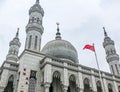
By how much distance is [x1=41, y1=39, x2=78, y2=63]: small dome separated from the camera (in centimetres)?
3228

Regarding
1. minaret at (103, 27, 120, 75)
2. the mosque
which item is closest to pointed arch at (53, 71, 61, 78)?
the mosque

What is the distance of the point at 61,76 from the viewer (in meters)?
24.3

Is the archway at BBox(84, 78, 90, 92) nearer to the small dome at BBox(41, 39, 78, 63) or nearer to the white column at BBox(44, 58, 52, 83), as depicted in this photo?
the white column at BBox(44, 58, 52, 83)

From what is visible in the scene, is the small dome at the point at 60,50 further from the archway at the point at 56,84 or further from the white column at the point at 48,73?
the white column at the point at 48,73

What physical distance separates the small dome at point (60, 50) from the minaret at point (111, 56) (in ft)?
31.3

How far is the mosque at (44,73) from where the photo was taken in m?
23.7

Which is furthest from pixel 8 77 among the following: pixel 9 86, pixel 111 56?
pixel 111 56

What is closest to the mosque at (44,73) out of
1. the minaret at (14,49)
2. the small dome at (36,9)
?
the small dome at (36,9)

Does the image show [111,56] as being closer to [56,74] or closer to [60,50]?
[60,50]

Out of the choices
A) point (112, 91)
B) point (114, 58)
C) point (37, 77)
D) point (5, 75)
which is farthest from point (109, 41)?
point (5, 75)

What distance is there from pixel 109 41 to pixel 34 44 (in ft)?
65.9

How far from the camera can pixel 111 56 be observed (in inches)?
1513

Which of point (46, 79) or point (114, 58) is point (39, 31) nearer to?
point (46, 79)

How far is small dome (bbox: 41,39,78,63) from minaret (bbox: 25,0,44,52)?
4174 mm
